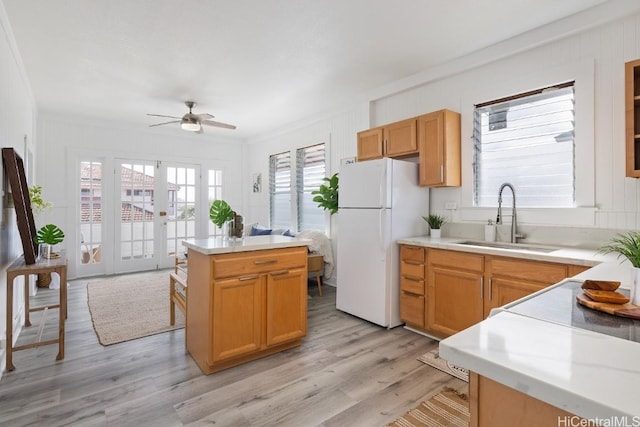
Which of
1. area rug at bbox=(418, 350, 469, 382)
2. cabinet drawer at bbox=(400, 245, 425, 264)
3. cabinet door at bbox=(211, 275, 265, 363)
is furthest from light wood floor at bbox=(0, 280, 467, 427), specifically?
cabinet drawer at bbox=(400, 245, 425, 264)

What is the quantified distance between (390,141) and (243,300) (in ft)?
7.58

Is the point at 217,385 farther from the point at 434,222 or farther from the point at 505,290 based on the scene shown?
the point at 434,222

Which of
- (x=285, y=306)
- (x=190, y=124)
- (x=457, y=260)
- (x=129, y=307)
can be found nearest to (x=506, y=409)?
(x=285, y=306)

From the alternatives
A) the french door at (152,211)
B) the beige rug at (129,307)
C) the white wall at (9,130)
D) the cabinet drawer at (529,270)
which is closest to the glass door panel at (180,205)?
the french door at (152,211)

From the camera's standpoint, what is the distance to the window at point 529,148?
2715 mm

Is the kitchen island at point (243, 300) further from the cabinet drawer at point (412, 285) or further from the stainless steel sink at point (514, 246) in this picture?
the stainless steel sink at point (514, 246)

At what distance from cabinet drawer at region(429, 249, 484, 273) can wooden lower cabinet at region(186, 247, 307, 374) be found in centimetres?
119

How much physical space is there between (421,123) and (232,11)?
201 centimetres

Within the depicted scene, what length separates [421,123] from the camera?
11.0 ft

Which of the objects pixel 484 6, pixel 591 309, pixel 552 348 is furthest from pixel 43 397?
pixel 484 6

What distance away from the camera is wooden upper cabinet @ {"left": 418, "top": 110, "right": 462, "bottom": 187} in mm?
3207

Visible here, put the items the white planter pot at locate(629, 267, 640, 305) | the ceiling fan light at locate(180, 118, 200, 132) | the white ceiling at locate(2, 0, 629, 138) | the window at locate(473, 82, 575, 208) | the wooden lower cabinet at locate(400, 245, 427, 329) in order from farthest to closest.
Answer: the ceiling fan light at locate(180, 118, 200, 132), the wooden lower cabinet at locate(400, 245, 427, 329), the window at locate(473, 82, 575, 208), the white ceiling at locate(2, 0, 629, 138), the white planter pot at locate(629, 267, 640, 305)

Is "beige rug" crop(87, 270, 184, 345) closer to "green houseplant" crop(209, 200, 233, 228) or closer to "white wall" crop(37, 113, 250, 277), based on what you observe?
"white wall" crop(37, 113, 250, 277)

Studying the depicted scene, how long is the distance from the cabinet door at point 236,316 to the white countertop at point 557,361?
1.87m
